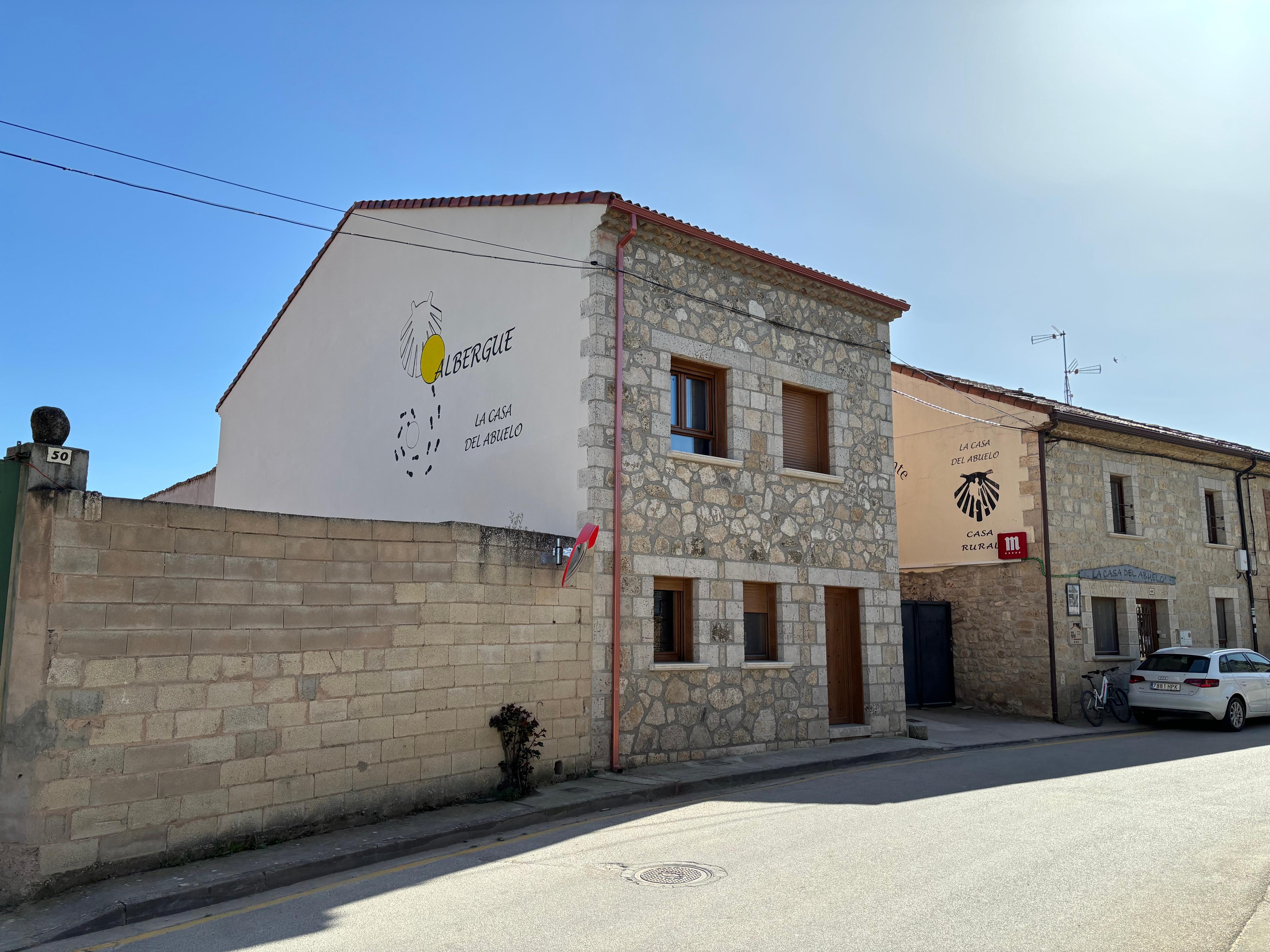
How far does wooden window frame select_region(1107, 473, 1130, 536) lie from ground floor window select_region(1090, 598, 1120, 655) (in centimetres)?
174

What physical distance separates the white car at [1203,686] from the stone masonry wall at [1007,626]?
1.75 metres

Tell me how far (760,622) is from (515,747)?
4766mm

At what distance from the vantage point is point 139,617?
289 inches

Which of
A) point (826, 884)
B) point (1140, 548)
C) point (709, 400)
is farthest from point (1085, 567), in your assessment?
point (826, 884)

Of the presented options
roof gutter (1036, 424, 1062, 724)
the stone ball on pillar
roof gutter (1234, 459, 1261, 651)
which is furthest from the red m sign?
the stone ball on pillar

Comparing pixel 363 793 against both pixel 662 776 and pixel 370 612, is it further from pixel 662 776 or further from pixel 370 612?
pixel 662 776

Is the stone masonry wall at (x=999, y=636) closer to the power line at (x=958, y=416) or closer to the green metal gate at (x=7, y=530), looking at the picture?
the power line at (x=958, y=416)

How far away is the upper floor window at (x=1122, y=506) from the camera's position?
20.9m

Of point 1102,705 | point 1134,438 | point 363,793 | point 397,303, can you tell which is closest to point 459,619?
point 363,793

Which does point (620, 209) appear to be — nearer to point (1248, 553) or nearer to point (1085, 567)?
point (1085, 567)

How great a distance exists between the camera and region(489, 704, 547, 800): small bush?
384 inches

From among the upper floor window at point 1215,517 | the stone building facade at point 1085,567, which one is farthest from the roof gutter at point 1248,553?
the upper floor window at point 1215,517

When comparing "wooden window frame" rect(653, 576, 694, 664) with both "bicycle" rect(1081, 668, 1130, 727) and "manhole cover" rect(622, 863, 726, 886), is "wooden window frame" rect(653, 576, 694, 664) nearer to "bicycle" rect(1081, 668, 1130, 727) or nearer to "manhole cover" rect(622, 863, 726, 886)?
"manhole cover" rect(622, 863, 726, 886)

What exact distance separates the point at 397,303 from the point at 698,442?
619cm
